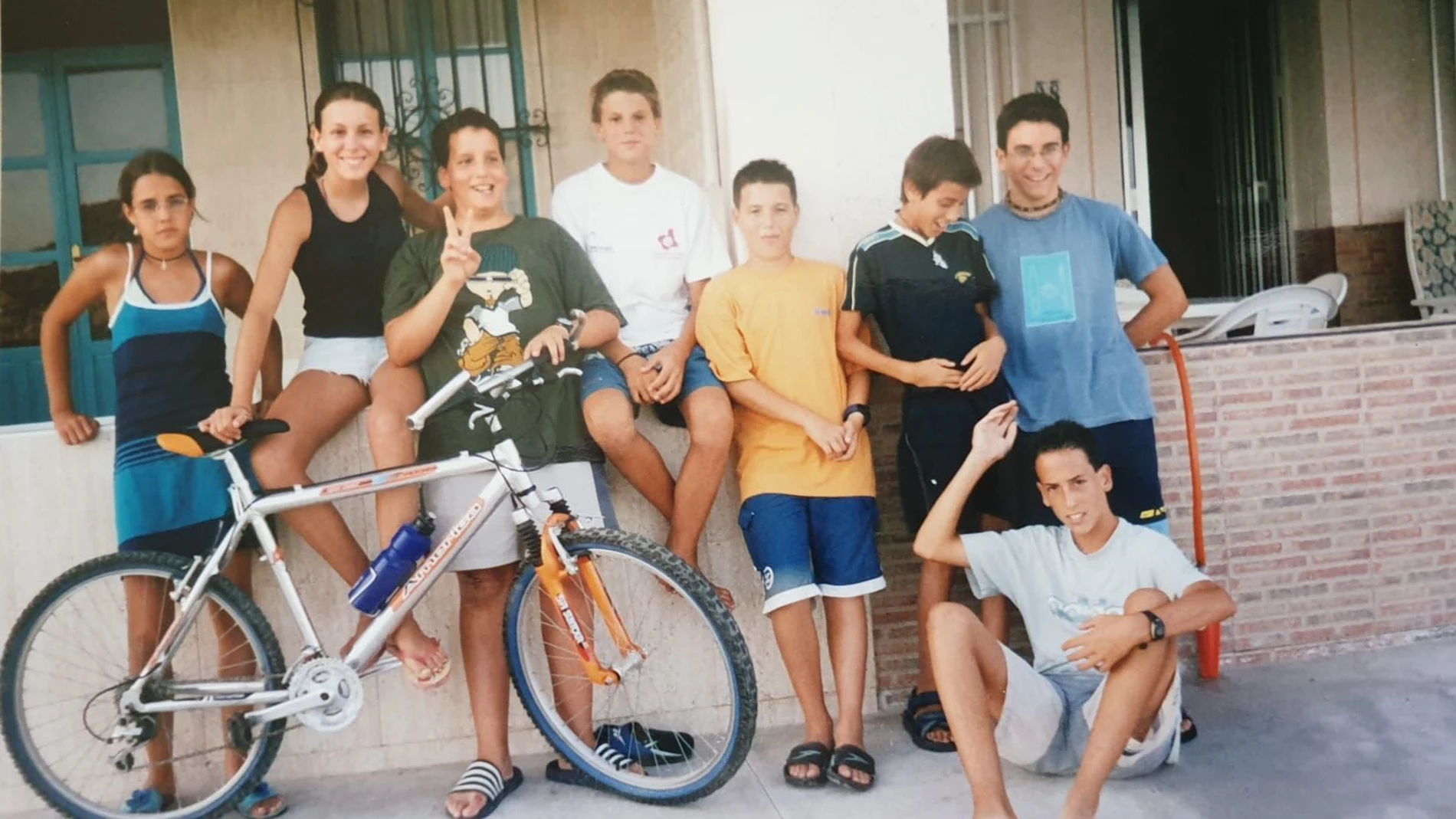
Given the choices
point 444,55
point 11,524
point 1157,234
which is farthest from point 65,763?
point 1157,234

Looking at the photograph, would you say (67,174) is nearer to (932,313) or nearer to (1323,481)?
(932,313)

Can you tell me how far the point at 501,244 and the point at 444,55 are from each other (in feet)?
11.2

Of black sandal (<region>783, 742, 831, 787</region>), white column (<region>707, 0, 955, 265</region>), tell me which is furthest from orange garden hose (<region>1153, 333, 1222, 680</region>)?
black sandal (<region>783, 742, 831, 787</region>)

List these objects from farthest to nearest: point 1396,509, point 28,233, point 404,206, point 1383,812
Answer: point 28,233 → point 1396,509 → point 404,206 → point 1383,812

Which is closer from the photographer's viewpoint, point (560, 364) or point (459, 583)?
point (560, 364)

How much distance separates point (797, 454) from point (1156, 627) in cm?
115

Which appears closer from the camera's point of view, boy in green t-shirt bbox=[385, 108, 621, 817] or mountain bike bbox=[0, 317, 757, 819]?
mountain bike bbox=[0, 317, 757, 819]

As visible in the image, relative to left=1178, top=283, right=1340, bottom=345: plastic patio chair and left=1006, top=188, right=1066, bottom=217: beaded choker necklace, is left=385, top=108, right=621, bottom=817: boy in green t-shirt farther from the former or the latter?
left=1178, top=283, right=1340, bottom=345: plastic patio chair

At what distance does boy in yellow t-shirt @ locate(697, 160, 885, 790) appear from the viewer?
3559 millimetres

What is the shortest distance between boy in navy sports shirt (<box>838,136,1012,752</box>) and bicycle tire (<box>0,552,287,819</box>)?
1.85 meters

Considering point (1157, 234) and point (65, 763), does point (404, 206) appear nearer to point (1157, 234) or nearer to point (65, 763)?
point (65, 763)

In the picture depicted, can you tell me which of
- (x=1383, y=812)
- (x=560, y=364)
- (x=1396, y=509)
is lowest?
(x=1383, y=812)

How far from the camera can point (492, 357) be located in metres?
3.54

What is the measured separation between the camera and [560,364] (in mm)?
3381
